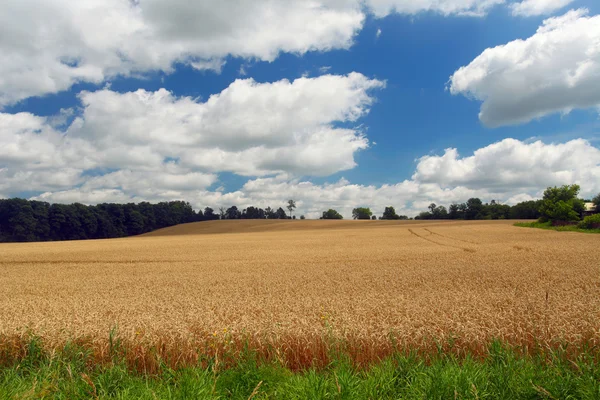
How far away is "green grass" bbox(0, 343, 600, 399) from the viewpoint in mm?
4672

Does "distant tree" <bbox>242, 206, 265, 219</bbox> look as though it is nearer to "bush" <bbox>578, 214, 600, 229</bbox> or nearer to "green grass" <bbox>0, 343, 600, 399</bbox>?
"bush" <bbox>578, 214, 600, 229</bbox>

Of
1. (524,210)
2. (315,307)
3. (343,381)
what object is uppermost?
(524,210)

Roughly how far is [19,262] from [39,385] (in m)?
27.9

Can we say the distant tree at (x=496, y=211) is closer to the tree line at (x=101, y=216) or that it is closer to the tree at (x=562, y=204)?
the tree line at (x=101, y=216)

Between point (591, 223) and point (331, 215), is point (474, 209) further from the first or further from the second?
point (591, 223)

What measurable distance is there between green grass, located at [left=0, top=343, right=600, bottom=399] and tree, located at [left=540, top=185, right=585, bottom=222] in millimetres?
56572

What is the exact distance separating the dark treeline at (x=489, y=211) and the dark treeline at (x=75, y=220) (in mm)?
90554

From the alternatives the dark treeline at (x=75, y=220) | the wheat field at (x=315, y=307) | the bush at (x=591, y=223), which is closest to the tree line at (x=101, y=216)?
→ the dark treeline at (x=75, y=220)

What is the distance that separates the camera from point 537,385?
4.69m

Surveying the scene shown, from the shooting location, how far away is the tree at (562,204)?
172 ft

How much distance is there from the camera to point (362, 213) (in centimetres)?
17262

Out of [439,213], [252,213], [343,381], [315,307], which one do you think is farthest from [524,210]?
[343,381]

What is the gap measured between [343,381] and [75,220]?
354 ft

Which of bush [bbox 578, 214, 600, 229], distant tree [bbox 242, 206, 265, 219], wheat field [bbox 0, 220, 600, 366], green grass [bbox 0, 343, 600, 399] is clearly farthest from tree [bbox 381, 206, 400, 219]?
green grass [bbox 0, 343, 600, 399]
